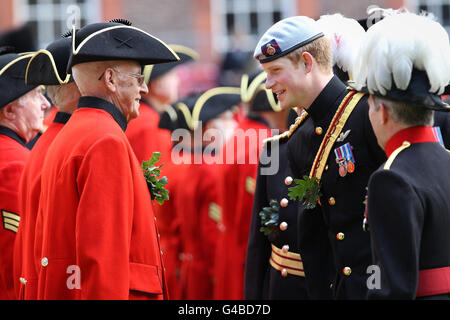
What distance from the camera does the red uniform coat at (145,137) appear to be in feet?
24.6

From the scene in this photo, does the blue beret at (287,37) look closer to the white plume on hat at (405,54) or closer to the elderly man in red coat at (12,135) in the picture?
the white plume on hat at (405,54)

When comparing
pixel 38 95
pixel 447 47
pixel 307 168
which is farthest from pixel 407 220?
pixel 38 95

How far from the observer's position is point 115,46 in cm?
413

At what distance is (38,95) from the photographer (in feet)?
18.0

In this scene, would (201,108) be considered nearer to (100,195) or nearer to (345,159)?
(345,159)

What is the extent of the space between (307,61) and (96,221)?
1521 mm

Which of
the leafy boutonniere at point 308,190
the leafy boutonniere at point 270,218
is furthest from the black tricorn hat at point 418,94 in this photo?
the leafy boutonniere at point 270,218

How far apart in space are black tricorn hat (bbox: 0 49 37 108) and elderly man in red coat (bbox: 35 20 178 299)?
3.95 ft

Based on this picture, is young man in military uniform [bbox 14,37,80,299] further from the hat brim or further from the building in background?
the building in background

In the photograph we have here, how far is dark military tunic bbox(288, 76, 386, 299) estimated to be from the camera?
13.4ft

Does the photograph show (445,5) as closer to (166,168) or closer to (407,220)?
(166,168)

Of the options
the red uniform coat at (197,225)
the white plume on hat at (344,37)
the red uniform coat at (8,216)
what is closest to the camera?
the white plume on hat at (344,37)

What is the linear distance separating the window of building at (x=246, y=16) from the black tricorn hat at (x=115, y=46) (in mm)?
14663

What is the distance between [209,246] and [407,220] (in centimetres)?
479
